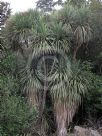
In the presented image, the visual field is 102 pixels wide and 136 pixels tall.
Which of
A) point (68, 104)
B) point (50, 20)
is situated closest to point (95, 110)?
point (68, 104)

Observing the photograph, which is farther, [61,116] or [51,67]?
[51,67]

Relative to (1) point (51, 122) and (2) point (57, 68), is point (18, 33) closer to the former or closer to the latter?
(2) point (57, 68)

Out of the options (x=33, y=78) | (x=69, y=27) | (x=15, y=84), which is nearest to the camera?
(x=15, y=84)

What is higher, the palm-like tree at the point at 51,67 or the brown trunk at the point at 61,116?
the palm-like tree at the point at 51,67

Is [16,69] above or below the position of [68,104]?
above

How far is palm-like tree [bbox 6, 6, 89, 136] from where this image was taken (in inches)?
647

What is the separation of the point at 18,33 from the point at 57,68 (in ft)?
8.59

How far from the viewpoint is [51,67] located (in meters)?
17.0

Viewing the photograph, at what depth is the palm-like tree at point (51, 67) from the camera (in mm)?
16438

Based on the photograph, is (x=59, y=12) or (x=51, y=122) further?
(x=59, y=12)

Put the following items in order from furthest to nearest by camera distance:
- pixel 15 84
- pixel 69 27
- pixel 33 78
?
pixel 69 27, pixel 33 78, pixel 15 84

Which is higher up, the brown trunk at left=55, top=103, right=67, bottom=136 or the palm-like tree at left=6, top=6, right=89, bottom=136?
the palm-like tree at left=6, top=6, right=89, bottom=136

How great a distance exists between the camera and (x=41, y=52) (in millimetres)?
17031

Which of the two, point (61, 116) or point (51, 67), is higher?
point (51, 67)
